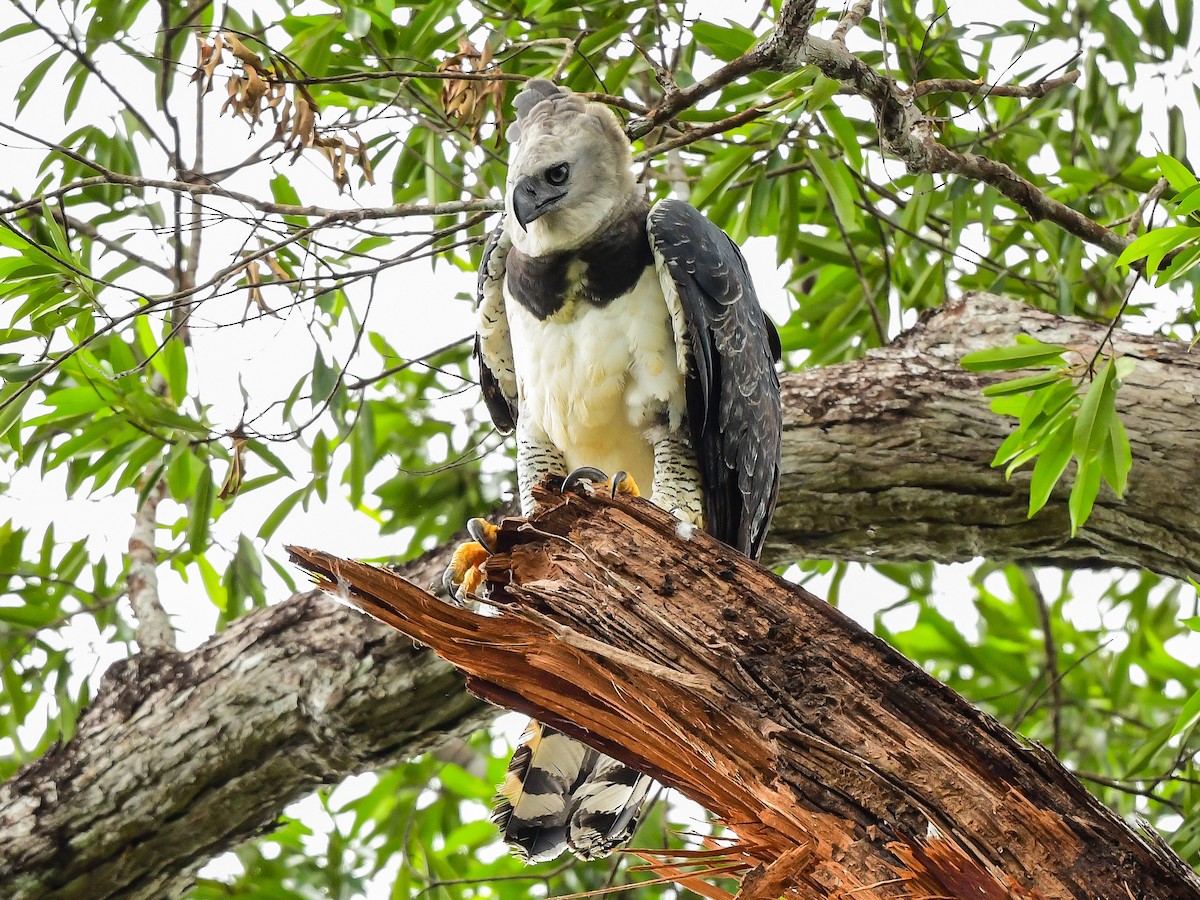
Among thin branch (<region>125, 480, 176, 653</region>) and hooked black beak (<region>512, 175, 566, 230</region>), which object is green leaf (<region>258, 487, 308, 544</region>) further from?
hooked black beak (<region>512, 175, 566, 230</region>)

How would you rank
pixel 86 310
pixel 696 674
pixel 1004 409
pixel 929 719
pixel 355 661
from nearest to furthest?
1. pixel 929 719
2. pixel 696 674
3. pixel 1004 409
4. pixel 86 310
5. pixel 355 661

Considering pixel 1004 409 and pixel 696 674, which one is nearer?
pixel 696 674

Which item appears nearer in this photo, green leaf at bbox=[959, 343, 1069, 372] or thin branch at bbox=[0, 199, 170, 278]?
green leaf at bbox=[959, 343, 1069, 372]

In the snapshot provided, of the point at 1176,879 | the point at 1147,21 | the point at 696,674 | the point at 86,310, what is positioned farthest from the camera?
the point at 1147,21

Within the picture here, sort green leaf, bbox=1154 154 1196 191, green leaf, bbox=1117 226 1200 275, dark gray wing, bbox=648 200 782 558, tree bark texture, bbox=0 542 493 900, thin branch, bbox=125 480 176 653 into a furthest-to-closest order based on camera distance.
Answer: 1. thin branch, bbox=125 480 176 653
2. tree bark texture, bbox=0 542 493 900
3. dark gray wing, bbox=648 200 782 558
4. green leaf, bbox=1154 154 1196 191
5. green leaf, bbox=1117 226 1200 275

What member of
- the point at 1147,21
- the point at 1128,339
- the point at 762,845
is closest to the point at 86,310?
the point at 762,845

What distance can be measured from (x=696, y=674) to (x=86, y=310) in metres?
A: 2.27

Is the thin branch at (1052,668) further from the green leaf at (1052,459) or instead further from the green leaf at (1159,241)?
the green leaf at (1159,241)

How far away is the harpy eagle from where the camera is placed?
10.7ft

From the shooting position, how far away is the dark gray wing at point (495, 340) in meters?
3.61

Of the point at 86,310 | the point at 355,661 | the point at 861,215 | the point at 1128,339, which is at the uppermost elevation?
the point at 861,215

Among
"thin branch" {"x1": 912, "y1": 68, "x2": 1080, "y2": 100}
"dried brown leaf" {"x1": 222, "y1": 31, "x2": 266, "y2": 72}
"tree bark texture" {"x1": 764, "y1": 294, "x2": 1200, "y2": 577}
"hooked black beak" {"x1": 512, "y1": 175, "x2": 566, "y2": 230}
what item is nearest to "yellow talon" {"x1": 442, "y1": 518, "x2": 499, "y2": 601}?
"hooked black beak" {"x1": 512, "y1": 175, "x2": 566, "y2": 230}

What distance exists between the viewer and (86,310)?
3.36m

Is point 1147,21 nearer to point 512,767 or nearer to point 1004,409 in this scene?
point 1004,409
